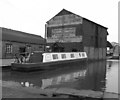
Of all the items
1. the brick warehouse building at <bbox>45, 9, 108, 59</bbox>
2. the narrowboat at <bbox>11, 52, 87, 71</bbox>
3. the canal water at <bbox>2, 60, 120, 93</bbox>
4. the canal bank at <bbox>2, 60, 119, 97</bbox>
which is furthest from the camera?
the brick warehouse building at <bbox>45, 9, 108, 59</bbox>

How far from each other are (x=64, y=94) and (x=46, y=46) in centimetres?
2554

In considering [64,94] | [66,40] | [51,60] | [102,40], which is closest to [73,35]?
[66,40]

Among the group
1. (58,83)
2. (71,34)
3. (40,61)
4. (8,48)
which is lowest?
(58,83)

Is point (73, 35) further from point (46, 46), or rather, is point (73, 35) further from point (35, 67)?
point (35, 67)

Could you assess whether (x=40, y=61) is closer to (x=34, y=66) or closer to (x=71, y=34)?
(x=34, y=66)

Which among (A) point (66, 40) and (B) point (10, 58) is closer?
(B) point (10, 58)

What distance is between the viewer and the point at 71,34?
96.7 ft

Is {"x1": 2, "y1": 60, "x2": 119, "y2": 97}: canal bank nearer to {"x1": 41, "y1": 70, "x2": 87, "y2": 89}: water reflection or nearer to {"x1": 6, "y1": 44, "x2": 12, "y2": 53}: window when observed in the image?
{"x1": 41, "y1": 70, "x2": 87, "y2": 89}: water reflection

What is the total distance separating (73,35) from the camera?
29125 millimetres

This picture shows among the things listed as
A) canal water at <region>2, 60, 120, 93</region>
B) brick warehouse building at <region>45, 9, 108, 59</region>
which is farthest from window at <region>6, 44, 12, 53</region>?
canal water at <region>2, 60, 120, 93</region>

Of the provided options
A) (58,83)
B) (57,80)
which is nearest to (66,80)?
(57,80)

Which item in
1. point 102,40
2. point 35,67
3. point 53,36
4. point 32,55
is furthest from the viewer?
point 102,40

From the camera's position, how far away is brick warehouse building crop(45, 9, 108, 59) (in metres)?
28.5

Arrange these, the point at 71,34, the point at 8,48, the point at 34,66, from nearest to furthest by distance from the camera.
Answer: the point at 34,66
the point at 8,48
the point at 71,34
